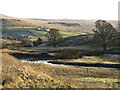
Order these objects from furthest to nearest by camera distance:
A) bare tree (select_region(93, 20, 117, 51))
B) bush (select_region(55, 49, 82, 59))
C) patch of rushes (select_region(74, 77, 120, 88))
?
bare tree (select_region(93, 20, 117, 51))
bush (select_region(55, 49, 82, 59))
patch of rushes (select_region(74, 77, 120, 88))

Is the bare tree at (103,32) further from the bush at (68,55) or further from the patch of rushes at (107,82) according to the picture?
the patch of rushes at (107,82)

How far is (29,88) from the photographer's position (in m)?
13.0

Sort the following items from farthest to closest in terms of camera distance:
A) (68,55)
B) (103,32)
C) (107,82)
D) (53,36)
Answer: (53,36) < (103,32) < (68,55) < (107,82)

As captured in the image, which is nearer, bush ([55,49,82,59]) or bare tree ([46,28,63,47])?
bush ([55,49,82,59])

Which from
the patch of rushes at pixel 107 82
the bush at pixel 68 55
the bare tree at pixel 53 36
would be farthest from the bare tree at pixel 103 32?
the patch of rushes at pixel 107 82

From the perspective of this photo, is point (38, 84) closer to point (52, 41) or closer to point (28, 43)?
point (52, 41)

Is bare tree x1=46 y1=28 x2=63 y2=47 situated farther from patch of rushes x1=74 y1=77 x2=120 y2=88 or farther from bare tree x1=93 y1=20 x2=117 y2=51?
patch of rushes x1=74 y1=77 x2=120 y2=88

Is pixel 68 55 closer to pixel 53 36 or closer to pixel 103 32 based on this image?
pixel 103 32

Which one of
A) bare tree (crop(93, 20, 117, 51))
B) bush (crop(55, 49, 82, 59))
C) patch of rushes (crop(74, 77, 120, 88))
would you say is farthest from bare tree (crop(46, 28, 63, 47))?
patch of rushes (crop(74, 77, 120, 88))

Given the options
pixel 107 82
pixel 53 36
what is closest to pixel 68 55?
pixel 107 82

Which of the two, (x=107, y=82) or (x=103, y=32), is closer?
(x=107, y=82)

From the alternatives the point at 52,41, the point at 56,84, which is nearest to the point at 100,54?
the point at 52,41

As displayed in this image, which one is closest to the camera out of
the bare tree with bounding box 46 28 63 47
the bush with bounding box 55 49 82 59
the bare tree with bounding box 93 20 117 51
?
the bush with bounding box 55 49 82 59

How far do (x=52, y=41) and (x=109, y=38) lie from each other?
3769 cm
